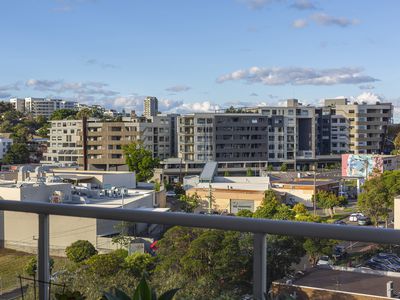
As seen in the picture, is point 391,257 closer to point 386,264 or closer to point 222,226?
point 386,264

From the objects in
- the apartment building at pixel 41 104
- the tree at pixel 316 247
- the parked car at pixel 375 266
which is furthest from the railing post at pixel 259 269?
the apartment building at pixel 41 104

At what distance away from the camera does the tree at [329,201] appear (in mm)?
24984

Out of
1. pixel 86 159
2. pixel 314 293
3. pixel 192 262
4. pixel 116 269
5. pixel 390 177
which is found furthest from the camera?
pixel 86 159

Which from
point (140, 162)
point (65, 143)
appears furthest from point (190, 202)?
point (65, 143)

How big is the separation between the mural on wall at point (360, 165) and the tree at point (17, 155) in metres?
27.0

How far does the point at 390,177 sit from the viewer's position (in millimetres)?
23172

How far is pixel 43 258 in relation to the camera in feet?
5.65

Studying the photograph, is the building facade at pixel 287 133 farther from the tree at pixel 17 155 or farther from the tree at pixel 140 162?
the tree at pixel 17 155

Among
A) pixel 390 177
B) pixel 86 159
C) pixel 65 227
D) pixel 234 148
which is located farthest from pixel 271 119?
pixel 65 227

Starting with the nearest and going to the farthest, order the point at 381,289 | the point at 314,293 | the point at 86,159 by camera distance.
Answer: the point at 381,289 → the point at 314,293 → the point at 86,159

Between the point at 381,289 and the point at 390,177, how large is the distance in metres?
23.3

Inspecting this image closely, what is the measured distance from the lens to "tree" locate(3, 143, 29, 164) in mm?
44438

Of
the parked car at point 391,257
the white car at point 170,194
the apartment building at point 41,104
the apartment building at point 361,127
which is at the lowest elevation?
→ the white car at point 170,194

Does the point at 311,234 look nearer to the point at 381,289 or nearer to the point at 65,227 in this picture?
the point at 381,289
